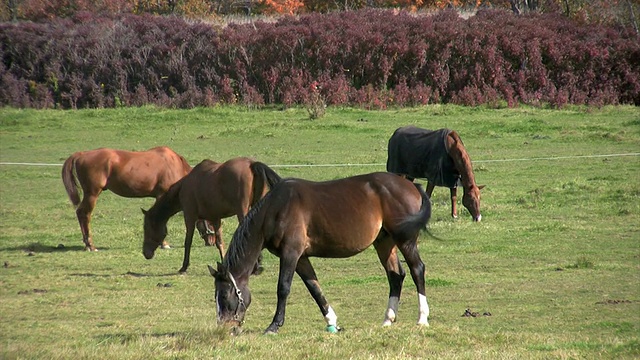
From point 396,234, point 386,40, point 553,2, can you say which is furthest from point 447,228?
point 553,2

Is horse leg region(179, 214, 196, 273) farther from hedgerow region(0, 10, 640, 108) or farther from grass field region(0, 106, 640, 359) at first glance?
hedgerow region(0, 10, 640, 108)

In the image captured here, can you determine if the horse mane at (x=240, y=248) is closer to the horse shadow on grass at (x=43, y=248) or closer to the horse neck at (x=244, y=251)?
the horse neck at (x=244, y=251)

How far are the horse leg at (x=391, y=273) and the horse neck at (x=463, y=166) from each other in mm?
7028

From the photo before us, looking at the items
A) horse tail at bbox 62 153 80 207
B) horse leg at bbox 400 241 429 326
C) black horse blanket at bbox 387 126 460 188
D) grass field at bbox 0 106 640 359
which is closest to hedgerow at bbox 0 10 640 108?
grass field at bbox 0 106 640 359

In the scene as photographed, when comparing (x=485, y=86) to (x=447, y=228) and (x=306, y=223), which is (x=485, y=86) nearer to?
(x=447, y=228)

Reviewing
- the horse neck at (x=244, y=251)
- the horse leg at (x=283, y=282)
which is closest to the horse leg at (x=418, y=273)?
the horse leg at (x=283, y=282)

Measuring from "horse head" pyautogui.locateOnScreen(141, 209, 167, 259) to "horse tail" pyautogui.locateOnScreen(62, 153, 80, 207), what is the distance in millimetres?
2595

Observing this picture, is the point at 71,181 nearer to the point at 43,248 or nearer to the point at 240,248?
the point at 43,248

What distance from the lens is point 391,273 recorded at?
9.50 m

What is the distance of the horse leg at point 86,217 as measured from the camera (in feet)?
49.4

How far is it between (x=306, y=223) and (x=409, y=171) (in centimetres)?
902

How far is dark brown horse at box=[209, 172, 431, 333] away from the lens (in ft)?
29.2

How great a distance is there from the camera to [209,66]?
3123cm

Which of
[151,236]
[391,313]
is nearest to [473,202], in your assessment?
[151,236]
